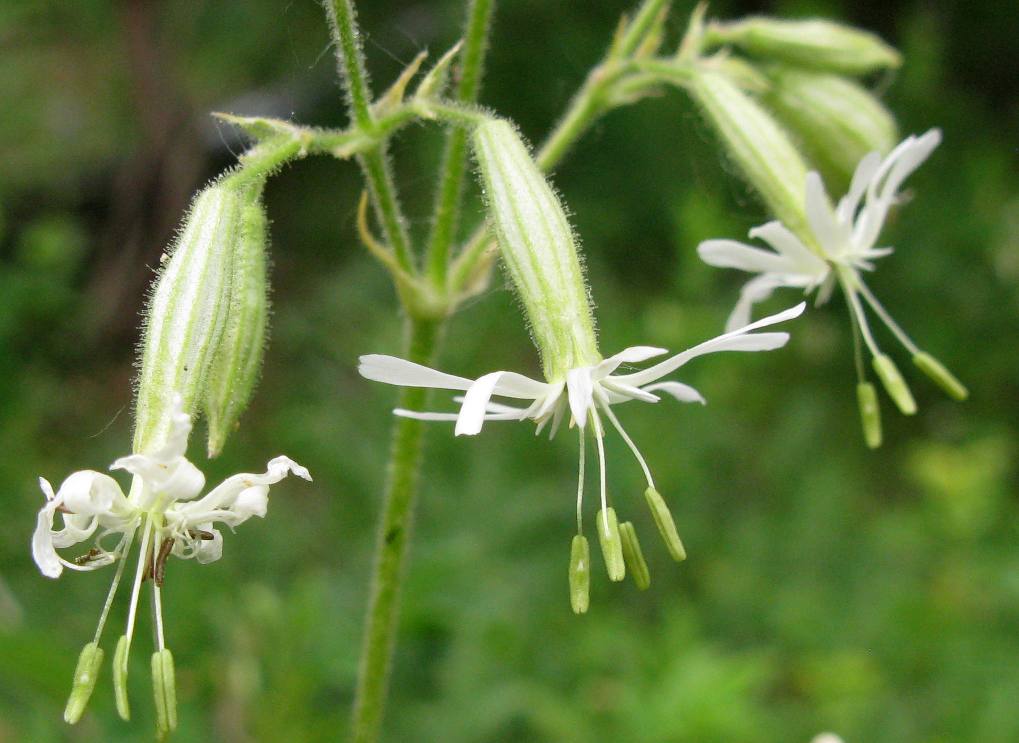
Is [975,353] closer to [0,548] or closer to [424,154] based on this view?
[424,154]

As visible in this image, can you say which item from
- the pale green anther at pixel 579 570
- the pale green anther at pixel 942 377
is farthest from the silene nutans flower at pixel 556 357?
the pale green anther at pixel 942 377

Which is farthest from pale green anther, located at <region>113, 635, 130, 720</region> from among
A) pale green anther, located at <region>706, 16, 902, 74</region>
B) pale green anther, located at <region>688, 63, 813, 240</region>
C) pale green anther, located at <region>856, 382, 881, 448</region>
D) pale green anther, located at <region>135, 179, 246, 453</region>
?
pale green anther, located at <region>706, 16, 902, 74</region>

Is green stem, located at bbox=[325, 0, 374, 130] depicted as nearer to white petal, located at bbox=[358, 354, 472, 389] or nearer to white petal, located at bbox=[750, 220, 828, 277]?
white petal, located at bbox=[358, 354, 472, 389]

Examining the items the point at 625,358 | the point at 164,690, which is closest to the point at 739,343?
the point at 625,358

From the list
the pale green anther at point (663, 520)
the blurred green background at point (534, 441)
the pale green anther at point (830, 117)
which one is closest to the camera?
the pale green anther at point (663, 520)

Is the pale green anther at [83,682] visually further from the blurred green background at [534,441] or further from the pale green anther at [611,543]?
the blurred green background at [534,441]

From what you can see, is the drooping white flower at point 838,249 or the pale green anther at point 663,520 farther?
the drooping white flower at point 838,249

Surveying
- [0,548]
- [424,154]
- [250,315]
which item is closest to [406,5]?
[424,154]
